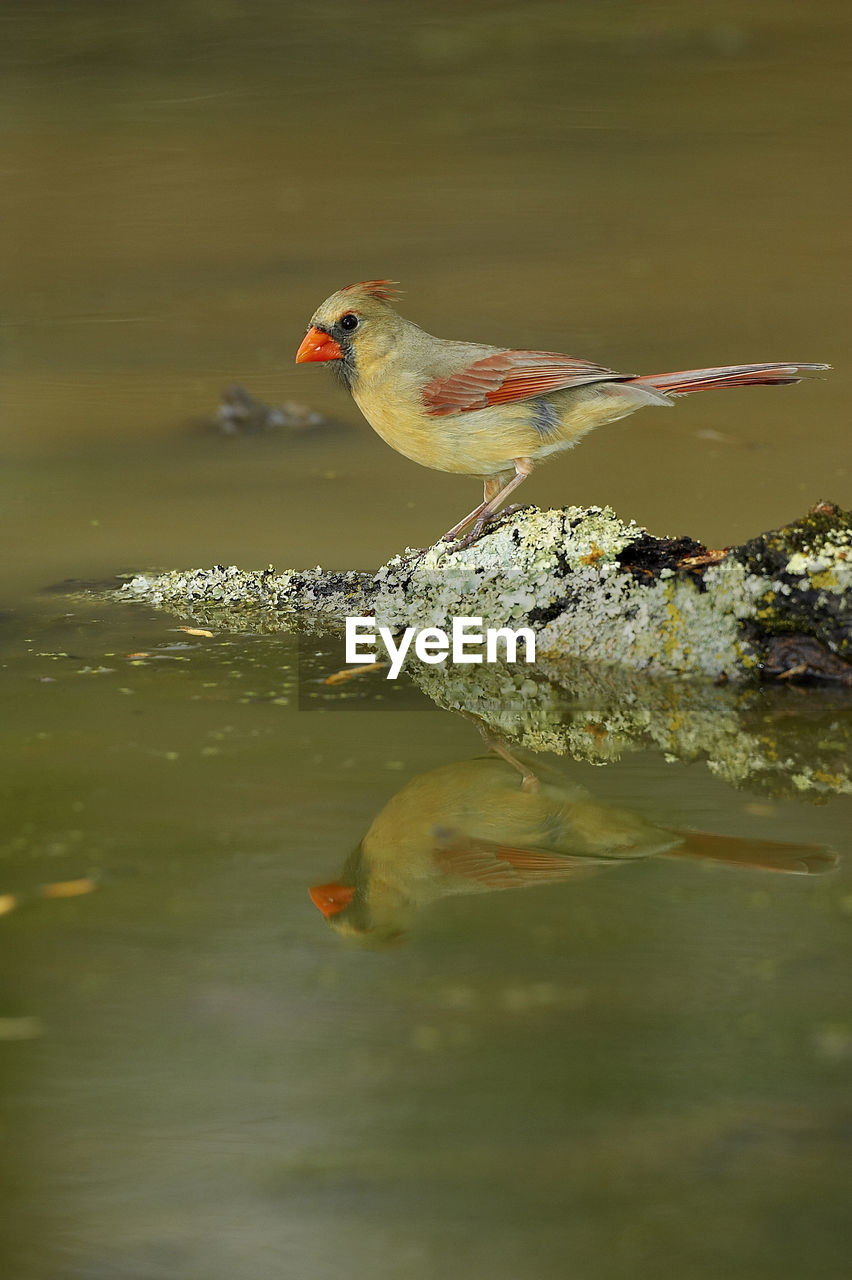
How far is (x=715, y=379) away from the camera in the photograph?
3.68m

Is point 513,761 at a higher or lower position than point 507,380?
lower

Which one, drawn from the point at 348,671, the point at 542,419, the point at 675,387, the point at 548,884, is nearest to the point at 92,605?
the point at 348,671

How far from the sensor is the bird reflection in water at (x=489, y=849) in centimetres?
229

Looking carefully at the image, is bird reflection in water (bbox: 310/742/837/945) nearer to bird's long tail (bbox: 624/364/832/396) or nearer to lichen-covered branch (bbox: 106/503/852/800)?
lichen-covered branch (bbox: 106/503/852/800)

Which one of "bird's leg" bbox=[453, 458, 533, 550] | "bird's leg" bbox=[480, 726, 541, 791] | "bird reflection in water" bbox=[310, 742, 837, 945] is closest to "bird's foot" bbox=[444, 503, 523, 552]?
"bird's leg" bbox=[453, 458, 533, 550]

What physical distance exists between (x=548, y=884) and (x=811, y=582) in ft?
4.78

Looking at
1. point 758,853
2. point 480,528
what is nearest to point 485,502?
point 480,528

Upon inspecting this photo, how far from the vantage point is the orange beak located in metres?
3.87

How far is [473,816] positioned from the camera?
104 inches

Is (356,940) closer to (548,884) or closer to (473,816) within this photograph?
(548,884)

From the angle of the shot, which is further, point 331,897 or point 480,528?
point 480,528

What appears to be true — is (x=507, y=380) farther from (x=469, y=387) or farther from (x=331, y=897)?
(x=331, y=897)

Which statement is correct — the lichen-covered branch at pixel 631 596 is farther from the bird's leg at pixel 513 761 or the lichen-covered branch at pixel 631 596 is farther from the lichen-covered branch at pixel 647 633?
the bird's leg at pixel 513 761

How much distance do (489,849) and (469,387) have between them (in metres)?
1.62
